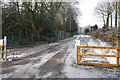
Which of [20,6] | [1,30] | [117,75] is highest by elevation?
[20,6]

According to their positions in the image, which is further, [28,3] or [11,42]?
[28,3]

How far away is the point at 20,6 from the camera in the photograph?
14.7 m

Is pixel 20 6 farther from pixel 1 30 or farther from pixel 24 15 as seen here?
pixel 1 30

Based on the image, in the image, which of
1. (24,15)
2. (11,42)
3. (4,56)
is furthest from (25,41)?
(4,56)

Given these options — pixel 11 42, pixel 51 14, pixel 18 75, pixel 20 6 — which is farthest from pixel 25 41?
pixel 18 75

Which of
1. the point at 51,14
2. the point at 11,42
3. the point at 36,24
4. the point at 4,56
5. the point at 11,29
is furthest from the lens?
the point at 51,14

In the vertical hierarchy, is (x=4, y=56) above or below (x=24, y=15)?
below

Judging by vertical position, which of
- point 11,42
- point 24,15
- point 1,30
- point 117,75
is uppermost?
point 24,15

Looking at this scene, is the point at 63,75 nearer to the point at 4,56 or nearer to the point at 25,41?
the point at 4,56

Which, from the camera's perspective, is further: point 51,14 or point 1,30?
point 51,14

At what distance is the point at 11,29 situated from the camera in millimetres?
12336

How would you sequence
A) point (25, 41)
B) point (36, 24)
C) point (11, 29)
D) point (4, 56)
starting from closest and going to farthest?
1. point (4, 56)
2. point (11, 29)
3. point (25, 41)
4. point (36, 24)

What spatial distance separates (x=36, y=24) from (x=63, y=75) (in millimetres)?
14542

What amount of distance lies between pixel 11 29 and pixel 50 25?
8.36 m
